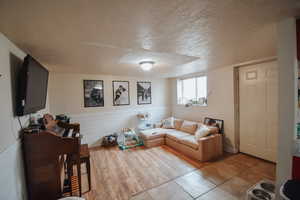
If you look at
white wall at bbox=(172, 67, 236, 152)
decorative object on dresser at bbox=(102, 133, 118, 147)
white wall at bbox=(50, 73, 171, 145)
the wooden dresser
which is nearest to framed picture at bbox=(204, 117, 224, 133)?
white wall at bbox=(172, 67, 236, 152)

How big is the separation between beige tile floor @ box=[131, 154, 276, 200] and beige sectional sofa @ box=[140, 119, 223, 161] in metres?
0.28

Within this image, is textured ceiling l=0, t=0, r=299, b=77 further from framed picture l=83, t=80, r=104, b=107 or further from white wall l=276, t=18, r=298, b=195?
framed picture l=83, t=80, r=104, b=107

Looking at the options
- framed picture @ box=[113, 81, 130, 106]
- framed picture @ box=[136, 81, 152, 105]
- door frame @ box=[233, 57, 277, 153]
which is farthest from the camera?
framed picture @ box=[136, 81, 152, 105]

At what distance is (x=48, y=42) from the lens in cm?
166

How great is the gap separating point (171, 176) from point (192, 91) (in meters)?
3.04

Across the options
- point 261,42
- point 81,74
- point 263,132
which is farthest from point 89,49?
point 263,132

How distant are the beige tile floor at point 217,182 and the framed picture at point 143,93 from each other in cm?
293

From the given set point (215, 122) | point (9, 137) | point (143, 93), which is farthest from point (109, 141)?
point (215, 122)

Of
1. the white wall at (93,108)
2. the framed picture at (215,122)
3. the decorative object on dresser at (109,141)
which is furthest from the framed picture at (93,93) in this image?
the framed picture at (215,122)

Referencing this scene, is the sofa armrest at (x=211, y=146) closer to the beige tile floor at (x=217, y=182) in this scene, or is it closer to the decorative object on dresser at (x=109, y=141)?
the beige tile floor at (x=217, y=182)

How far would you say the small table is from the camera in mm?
3964

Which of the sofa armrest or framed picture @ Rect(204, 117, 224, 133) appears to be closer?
the sofa armrest

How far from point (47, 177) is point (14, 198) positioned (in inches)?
12.4

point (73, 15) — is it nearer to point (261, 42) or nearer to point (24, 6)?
point (24, 6)
